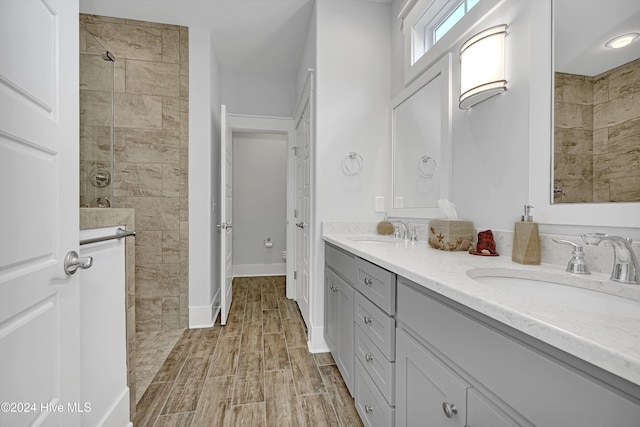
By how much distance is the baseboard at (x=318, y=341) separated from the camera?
7.38 feet

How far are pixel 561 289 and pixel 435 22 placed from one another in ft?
5.90

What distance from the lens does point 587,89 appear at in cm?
98

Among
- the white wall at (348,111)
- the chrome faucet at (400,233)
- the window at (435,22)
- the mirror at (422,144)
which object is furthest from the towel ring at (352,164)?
the window at (435,22)

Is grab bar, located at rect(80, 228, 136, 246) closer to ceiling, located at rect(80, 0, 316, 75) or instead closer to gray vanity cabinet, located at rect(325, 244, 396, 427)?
gray vanity cabinet, located at rect(325, 244, 396, 427)

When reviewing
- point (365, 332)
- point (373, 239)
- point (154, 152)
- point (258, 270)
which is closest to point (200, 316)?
point (154, 152)

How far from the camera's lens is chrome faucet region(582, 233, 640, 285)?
2.60 feet

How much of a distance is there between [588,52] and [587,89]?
121mm

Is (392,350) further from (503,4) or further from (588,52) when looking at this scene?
(503,4)

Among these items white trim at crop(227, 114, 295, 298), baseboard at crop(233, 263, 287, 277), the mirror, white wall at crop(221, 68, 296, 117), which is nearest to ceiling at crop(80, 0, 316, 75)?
white wall at crop(221, 68, 296, 117)

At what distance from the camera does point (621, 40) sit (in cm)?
89

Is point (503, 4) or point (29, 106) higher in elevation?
point (503, 4)

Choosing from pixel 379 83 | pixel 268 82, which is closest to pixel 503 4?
pixel 379 83

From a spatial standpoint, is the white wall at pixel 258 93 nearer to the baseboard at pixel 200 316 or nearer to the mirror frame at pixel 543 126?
the baseboard at pixel 200 316

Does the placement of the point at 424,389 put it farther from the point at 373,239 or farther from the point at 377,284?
the point at 373,239
